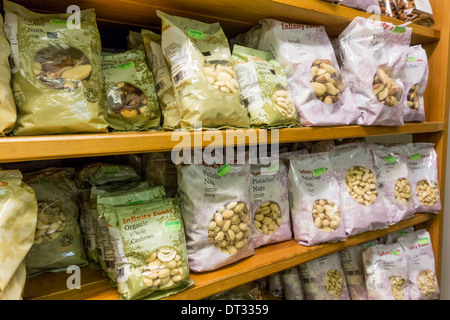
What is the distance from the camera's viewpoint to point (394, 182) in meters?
1.39

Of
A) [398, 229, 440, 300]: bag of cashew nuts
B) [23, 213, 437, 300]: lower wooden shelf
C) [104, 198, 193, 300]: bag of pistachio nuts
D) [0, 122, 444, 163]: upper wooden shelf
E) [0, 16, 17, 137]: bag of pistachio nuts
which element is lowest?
[398, 229, 440, 300]: bag of cashew nuts

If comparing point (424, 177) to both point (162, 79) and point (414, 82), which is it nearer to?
point (414, 82)

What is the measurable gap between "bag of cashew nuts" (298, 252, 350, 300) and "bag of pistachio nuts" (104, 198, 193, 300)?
0.62 meters

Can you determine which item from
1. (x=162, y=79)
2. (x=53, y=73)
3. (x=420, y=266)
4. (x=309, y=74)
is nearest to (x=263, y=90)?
(x=309, y=74)

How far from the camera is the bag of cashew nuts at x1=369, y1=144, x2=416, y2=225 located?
1363 millimetres

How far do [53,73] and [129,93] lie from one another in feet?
0.70

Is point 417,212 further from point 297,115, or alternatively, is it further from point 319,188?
point 297,115

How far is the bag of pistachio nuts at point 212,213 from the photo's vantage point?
941mm

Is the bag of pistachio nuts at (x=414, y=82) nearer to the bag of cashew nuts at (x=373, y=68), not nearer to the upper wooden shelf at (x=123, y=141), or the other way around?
the bag of cashew nuts at (x=373, y=68)

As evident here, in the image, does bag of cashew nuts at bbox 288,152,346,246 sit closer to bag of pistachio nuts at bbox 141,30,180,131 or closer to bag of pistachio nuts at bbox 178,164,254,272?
bag of pistachio nuts at bbox 178,164,254,272

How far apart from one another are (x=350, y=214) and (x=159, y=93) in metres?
0.85

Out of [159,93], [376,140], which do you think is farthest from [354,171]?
[159,93]

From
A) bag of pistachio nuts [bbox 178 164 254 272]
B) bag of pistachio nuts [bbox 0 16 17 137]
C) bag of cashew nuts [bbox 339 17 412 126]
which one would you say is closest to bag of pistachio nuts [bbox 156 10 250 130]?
bag of pistachio nuts [bbox 178 164 254 272]

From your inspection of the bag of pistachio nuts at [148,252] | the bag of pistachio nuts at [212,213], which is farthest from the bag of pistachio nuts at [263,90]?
the bag of pistachio nuts at [148,252]
